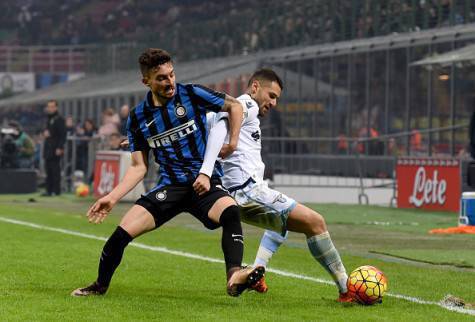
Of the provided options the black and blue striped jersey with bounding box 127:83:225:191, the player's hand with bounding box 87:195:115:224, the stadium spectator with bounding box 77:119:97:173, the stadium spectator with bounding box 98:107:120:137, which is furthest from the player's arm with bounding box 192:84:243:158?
the stadium spectator with bounding box 77:119:97:173

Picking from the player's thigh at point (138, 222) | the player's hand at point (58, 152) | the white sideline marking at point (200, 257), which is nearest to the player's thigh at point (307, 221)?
the white sideline marking at point (200, 257)

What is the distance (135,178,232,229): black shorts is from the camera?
937cm

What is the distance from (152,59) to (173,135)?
54 centimetres

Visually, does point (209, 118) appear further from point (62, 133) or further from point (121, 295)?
point (62, 133)

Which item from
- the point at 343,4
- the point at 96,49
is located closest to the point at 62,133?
the point at 343,4

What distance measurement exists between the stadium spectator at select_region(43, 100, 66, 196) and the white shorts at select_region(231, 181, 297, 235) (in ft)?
67.5

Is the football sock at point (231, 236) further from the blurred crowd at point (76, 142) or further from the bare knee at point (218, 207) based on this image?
the blurred crowd at point (76, 142)

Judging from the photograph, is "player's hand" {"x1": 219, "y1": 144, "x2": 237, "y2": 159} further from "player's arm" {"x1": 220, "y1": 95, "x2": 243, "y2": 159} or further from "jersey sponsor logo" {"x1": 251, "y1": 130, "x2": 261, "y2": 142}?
"jersey sponsor logo" {"x1": 251, "y1": 130, "x2": 261, "y2": 142}

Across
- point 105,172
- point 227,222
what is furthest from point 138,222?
point 105,172

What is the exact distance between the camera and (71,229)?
17719 millimetres

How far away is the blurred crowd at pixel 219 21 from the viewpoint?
30922 mm

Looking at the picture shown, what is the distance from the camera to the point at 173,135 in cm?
941

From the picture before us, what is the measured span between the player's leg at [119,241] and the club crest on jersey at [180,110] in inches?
26.2

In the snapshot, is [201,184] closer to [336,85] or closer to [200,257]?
[200,257]
